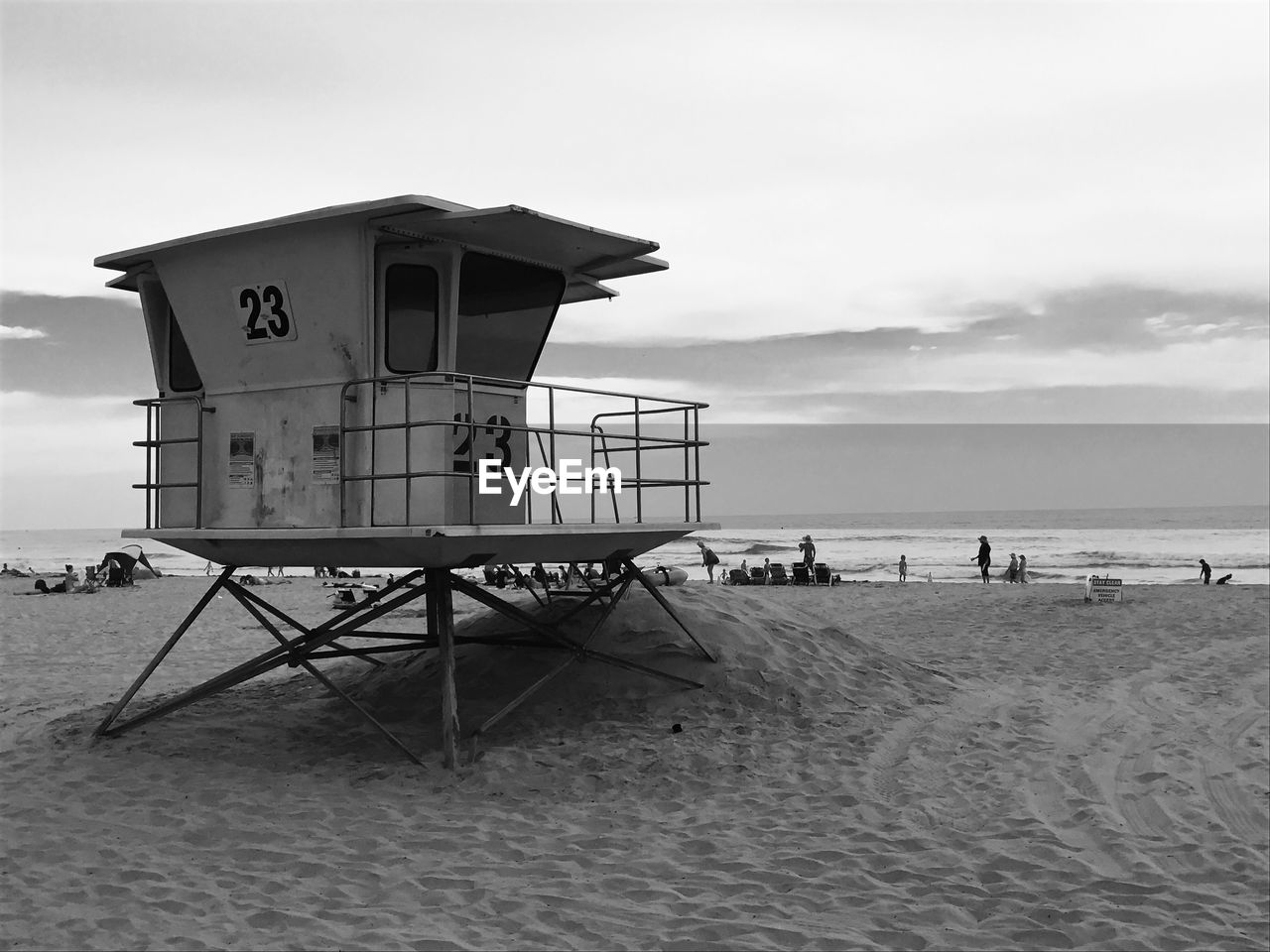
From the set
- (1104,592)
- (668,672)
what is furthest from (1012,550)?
(668,672)

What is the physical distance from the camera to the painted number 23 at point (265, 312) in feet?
31.1

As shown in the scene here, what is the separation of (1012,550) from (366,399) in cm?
6277

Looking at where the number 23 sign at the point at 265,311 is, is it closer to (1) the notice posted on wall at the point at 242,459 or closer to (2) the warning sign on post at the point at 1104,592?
(1) the notice posted on wall at the point at 242,459

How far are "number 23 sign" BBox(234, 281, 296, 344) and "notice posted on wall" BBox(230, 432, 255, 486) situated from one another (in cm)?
86

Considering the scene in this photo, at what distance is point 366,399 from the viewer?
30.4ft

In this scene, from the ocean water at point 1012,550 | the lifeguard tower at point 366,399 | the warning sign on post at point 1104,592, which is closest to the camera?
the lifeguard tower at point 366,399

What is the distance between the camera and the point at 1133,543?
70750 mm

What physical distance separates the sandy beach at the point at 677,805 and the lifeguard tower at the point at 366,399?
3.05 feet

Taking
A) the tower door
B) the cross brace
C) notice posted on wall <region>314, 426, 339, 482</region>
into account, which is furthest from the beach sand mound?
the tower door

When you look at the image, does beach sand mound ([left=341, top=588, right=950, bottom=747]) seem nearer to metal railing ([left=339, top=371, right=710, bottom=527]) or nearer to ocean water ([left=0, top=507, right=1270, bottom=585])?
metal railing ([left=339, top=371, right=710, bottom=527])

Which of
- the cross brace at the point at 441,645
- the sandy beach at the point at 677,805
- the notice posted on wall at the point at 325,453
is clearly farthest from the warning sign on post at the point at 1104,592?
the notice posted on wall at the point at 325,453

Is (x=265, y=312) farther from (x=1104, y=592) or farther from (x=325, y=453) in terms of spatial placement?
(x=1104, y=592)

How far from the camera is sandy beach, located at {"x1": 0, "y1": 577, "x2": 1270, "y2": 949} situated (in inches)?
243

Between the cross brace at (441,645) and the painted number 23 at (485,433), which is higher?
the painted number 23 at (485,433)
